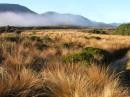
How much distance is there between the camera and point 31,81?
766cm

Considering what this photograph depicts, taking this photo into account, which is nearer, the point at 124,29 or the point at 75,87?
the point at 75,87

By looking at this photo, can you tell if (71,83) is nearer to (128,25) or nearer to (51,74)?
(51,74)

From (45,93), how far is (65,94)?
1.09 feet

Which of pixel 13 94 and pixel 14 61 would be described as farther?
pixel 14 61

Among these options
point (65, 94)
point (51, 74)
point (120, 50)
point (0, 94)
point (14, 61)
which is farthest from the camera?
point (120, 50)

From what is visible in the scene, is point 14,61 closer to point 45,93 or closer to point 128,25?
point 45,93

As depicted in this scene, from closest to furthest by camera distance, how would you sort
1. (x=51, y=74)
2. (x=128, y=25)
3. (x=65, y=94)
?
(x=65, y=94)
(x=51, y=74)
(x=128, y=25)

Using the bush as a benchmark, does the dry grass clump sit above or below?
above

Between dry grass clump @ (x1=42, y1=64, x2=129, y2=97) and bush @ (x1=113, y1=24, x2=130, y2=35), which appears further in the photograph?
bush @ (x1=113, y1=24, x2=130, y2=35)

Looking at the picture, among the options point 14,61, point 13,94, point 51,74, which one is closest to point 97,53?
point 14,61

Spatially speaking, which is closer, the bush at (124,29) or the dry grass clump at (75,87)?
the dry grass clump at (75,87)

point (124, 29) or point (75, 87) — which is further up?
point (75, 87)

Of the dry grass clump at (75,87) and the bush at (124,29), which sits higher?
the dry grass clump at (75,87)

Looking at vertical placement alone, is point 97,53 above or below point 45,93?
below
